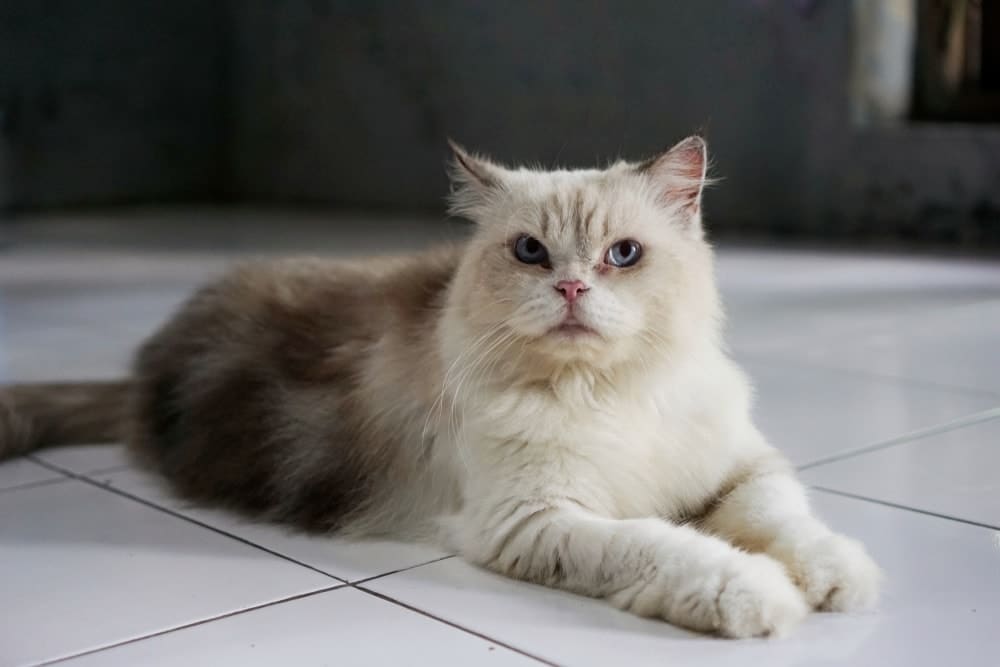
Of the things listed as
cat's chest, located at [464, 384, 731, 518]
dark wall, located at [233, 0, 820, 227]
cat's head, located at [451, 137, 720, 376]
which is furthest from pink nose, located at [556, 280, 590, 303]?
dark wall, located at [233, 0, 820, 227]

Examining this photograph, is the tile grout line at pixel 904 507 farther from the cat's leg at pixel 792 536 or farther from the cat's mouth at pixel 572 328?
the cat's mouth at pixel 572 328

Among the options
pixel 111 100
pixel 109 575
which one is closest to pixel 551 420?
pixel 109 575

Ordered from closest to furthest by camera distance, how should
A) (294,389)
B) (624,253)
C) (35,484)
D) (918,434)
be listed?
(624,253) < (294,389) < (35,484) < (918,434)

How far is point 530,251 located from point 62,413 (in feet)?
4.14

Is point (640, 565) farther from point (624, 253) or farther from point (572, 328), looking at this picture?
point (624, 253)

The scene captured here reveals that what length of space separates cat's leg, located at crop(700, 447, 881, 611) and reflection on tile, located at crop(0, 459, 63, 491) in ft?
4.15

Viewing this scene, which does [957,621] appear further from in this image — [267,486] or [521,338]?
[267,486]

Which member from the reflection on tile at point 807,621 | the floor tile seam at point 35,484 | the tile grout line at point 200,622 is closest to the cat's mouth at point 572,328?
the reflection on tile at point 807,621

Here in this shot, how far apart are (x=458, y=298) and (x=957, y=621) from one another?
2.78 ft

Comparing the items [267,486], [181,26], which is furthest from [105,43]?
[267,486]

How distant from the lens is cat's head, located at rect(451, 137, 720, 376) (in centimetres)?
180

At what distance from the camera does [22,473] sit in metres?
2.44

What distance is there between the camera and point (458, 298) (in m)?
1.96

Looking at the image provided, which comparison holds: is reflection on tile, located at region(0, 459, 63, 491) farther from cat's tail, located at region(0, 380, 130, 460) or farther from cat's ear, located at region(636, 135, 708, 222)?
cat's ear, located at region(636, 135, 708, 222)
